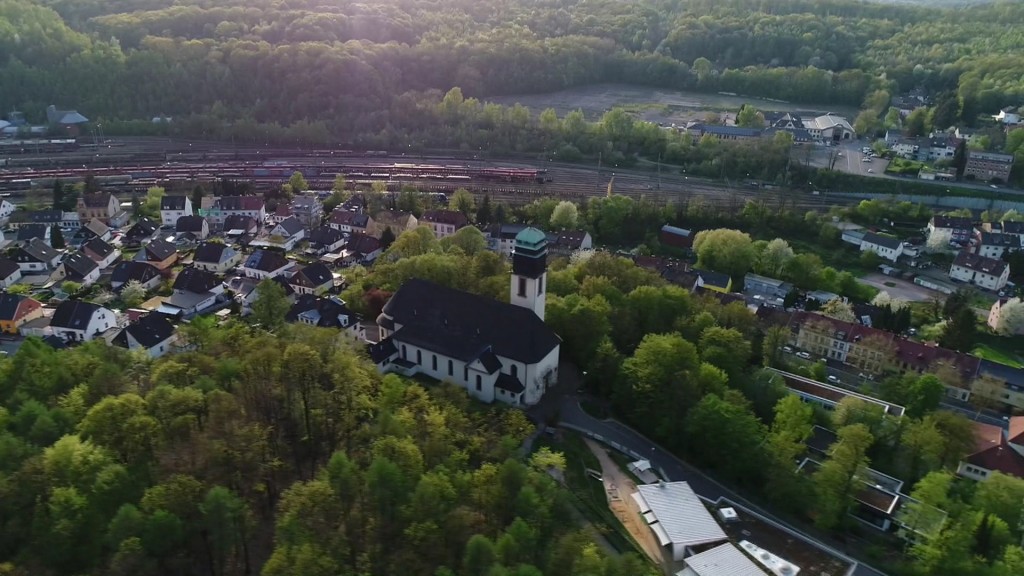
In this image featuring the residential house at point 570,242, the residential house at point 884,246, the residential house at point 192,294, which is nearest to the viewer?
the residential house at point 192,294

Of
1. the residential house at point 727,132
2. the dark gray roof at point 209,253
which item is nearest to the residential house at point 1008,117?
the residential house at point 727,132

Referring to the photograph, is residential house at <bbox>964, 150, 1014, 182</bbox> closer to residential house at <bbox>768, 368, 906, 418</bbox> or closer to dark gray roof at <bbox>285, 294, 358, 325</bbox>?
residential house at <bbox>768, 368, 906, 418</bbox>

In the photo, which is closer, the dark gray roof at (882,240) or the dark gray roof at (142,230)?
the dark gray roof at (142,230)

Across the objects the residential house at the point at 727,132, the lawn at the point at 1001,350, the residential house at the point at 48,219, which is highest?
the residential house at the point at 727,132

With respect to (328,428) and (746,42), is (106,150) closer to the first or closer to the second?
(328,428)

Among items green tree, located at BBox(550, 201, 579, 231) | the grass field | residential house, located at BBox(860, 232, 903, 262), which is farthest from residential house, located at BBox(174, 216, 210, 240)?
the grass field

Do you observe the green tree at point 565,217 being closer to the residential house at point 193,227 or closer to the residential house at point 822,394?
A: the residential house at point 822,394
